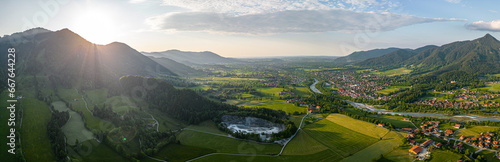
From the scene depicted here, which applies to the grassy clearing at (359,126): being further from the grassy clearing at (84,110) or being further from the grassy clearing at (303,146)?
the grassy clearing at (84,110)

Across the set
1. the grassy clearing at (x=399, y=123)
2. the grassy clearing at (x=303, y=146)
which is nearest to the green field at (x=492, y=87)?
the grassy clearing at (x=399, y=123)

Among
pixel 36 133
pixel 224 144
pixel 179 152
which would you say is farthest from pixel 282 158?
pixel 36 133

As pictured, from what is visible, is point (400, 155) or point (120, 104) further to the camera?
point (120, 104)

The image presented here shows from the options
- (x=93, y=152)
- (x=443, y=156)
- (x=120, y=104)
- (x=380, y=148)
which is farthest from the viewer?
(x=120, y=104)

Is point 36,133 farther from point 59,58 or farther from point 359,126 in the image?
point 359,126

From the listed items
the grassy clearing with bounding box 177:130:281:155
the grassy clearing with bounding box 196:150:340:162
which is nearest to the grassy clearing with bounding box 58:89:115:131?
the grassy clearing with bounding box 177:130:281:155

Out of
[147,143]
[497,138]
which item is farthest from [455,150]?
[147,143]

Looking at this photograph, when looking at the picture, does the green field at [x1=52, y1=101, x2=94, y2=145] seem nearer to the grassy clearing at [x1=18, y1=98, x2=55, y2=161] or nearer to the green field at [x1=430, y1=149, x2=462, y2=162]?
the grassy clearing at [x1=18, y1=98, x2=55, y2=161]

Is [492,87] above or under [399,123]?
above
